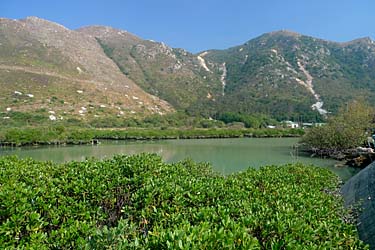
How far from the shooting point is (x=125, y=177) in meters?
11.0

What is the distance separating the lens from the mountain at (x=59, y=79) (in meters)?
90.6

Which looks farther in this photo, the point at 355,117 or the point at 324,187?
the point at 355,117

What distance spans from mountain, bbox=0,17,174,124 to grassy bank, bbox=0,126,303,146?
1499 cm

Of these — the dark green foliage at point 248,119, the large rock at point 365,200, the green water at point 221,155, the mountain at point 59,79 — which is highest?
the mountain at point 59,79

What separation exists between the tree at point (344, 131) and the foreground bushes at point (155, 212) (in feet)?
Result: 108

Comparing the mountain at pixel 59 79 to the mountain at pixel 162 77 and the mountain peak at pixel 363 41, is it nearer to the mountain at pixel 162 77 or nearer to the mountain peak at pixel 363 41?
the mountain at pixel 162 77

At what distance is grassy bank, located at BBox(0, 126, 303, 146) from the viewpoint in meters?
64.9

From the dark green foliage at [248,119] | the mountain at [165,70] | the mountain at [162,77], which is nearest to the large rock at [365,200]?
the mountain at [162,77]

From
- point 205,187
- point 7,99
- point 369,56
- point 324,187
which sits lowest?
point 324,187

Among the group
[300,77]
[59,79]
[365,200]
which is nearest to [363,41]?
[300,77]

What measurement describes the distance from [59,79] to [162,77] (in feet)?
192

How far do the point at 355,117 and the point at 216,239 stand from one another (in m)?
48.2

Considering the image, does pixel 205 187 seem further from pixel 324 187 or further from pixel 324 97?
pixel 324 97

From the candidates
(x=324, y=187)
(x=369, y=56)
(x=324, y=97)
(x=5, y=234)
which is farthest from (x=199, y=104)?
(x=5, y=234)
